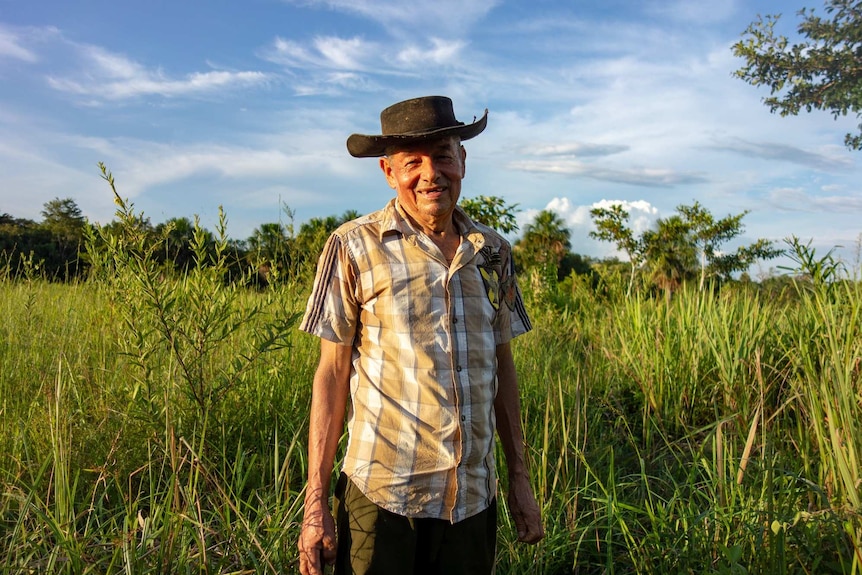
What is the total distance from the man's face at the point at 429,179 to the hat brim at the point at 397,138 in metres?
0.02

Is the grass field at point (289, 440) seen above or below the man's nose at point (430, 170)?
below

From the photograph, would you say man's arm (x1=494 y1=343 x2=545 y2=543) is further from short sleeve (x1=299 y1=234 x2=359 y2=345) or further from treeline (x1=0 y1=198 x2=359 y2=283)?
treeline (x1=0 y1=198 x2=359 y2=283)

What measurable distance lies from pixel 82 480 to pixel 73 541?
103cm

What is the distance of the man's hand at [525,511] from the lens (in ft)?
7.02

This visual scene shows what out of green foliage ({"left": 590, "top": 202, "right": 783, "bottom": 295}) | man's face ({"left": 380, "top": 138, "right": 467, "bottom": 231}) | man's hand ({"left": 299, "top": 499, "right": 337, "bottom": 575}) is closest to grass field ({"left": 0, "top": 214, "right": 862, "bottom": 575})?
man's hand ({"left": 299, "top": 499, "right": 337, "bottom": 575})

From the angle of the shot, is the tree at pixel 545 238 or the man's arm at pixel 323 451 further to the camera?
the tree at pixel 545 238

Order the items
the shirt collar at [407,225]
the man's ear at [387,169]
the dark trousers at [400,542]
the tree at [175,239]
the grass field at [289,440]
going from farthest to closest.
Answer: the tree at [175,239], the grass field at [289,440], the man's ear at [387,169], the shirt collar at [407,225], the dark trousers at [400,542]

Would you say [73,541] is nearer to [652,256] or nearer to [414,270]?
[414,270]

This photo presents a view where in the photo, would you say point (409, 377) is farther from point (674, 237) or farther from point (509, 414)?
point (674, 237)

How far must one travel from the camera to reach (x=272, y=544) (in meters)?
2.38

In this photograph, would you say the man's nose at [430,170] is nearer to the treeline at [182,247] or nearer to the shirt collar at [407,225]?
the shirt collar at [407,225]

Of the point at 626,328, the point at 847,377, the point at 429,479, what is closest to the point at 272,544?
the point at 429,479

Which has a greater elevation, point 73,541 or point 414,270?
point 414,270

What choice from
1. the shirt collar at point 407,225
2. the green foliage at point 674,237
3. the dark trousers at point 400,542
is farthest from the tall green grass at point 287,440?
the green foliage at point 674,237
